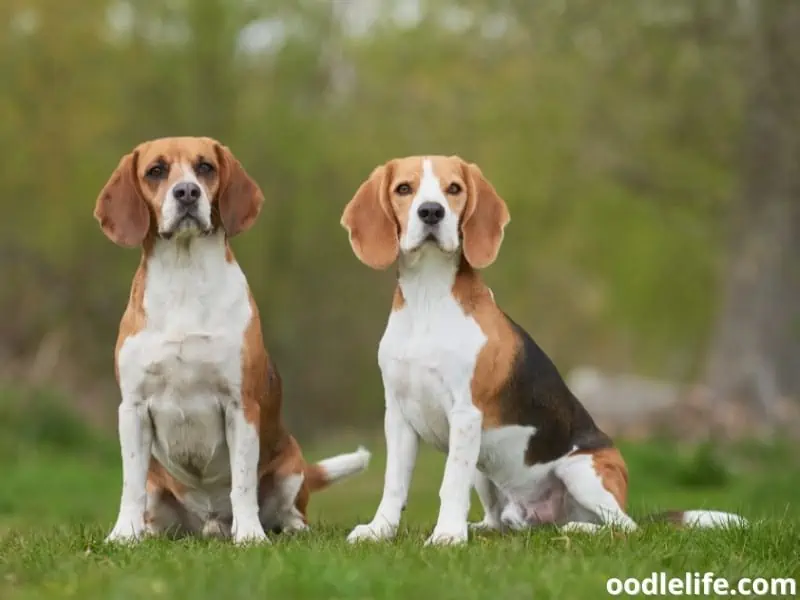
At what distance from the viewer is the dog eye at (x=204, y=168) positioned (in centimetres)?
608

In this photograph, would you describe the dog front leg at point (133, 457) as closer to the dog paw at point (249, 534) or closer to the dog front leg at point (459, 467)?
the dog paw at point (249, 534)

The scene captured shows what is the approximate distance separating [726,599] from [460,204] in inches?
85.9

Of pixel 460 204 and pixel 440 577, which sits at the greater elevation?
pixel 460 204

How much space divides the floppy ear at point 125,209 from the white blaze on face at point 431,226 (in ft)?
4.01

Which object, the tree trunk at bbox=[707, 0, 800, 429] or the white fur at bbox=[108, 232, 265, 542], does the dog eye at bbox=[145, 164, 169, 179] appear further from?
the tree trunk at bbox=[707, 0, 800, 429]

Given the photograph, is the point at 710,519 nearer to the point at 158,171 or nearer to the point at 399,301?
the point at 399,301

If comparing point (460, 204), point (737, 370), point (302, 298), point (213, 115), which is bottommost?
point (737, 370)

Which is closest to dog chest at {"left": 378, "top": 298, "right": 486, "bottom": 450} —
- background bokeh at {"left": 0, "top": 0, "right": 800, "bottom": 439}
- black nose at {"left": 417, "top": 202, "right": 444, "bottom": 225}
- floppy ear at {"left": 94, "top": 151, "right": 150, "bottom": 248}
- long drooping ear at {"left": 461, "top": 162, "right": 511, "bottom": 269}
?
long drooping ear at {"left": 461, "top": 162, "right": 511, "bottom": 269}

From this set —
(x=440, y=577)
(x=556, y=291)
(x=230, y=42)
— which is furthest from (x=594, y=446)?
(x=556, y=291)

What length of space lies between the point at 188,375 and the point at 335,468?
134cm

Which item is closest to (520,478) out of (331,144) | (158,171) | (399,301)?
(399,301)

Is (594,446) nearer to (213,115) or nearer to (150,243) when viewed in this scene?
(150,243)

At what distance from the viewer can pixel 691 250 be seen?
19453mm

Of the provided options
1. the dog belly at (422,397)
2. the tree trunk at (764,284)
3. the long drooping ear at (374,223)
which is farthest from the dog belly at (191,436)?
the tree trunk at (764,284)
